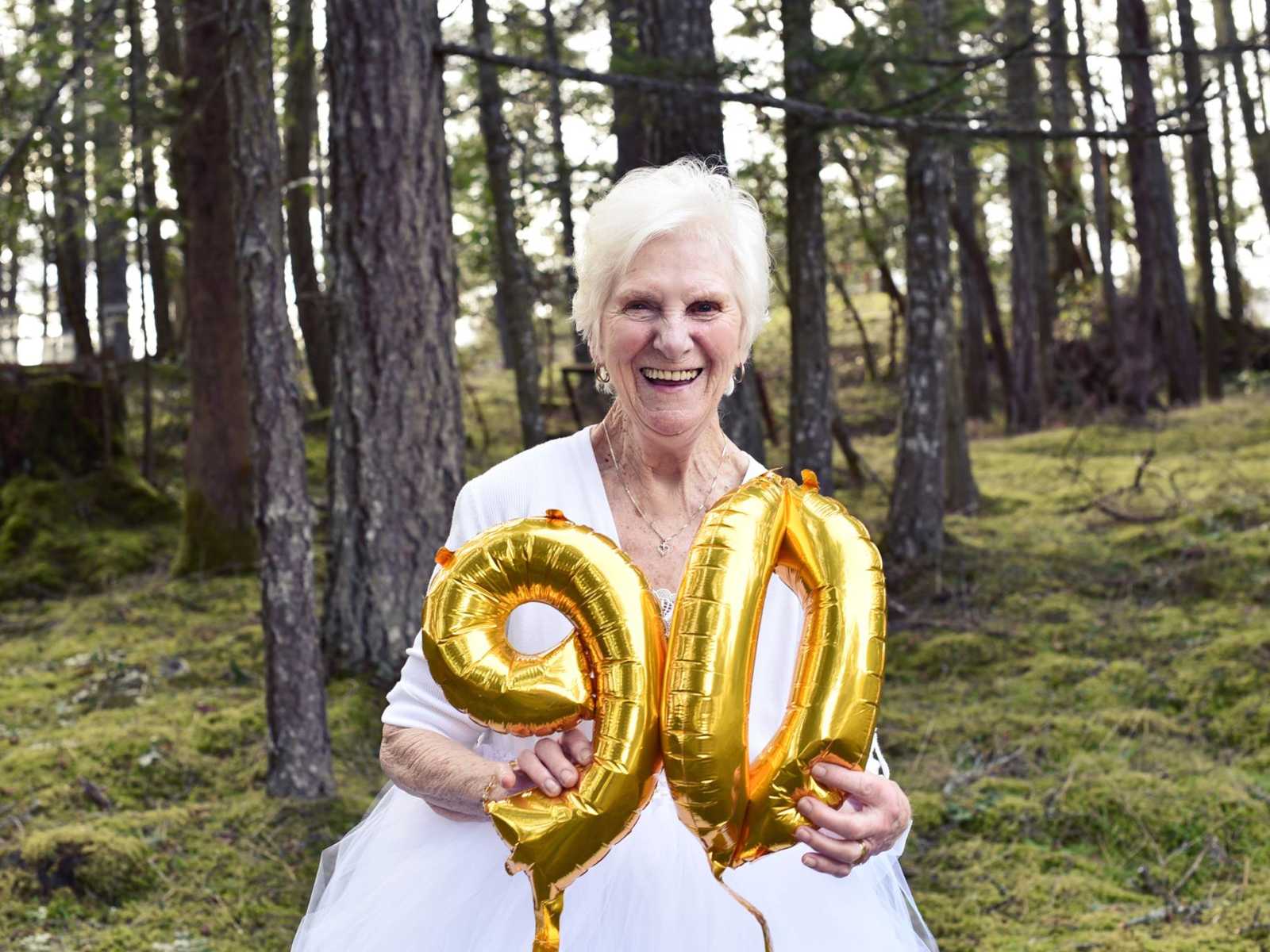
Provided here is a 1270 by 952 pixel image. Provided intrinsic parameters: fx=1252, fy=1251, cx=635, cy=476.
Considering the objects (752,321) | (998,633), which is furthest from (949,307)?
(752,321)

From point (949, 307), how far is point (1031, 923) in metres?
5.89

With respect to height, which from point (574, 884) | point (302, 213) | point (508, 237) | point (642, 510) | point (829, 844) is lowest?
point (574, 884)

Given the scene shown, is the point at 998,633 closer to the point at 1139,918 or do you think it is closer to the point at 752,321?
the point at 1139,918

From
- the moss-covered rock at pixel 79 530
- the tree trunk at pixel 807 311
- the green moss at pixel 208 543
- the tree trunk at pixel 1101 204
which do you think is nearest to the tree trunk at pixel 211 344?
the green moss at pixel 208 543

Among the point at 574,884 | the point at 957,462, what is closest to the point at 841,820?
the point at 574,884

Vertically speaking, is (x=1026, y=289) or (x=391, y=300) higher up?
(x=1026, y=289)

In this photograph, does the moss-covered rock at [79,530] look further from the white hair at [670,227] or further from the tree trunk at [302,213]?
the white hair at [670,227]

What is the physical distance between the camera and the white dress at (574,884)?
6.88 ft

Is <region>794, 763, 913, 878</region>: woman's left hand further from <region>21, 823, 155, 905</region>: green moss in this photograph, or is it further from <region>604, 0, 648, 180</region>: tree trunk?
<region>604, 0, 648, 180</region>: tree trunk

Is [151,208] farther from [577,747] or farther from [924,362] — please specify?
[577,747]

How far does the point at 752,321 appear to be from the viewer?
7.73 feet

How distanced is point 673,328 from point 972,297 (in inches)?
651

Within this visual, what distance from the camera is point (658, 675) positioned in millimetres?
1841

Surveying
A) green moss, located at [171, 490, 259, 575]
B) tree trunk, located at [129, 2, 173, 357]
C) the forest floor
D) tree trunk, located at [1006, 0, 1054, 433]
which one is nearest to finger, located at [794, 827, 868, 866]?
the forest floor
